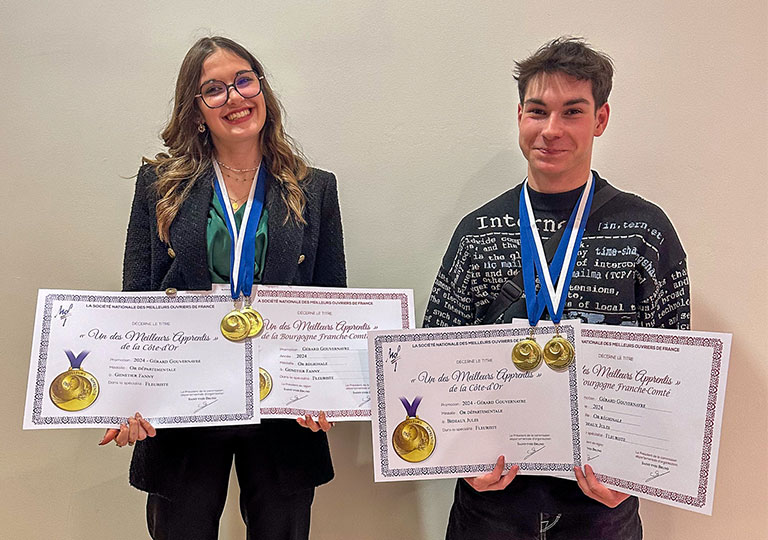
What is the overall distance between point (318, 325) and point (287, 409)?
0.19 meters

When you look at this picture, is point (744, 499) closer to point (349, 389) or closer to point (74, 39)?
point (349, 389)

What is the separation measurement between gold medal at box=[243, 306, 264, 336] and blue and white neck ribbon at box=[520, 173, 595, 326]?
578 millimetres

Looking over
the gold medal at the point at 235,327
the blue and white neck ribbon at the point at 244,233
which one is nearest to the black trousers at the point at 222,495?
the gold medal at the point at 235,327

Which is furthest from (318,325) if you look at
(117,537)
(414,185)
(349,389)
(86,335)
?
(117,537)

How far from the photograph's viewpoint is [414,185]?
6.18ft

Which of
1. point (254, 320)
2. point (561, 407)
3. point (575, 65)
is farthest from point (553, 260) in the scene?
point (254, 320)

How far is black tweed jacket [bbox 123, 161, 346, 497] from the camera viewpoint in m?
1.43

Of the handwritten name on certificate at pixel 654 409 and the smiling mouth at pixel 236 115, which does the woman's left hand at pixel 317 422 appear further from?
the smiling mouth at pixel 236 115

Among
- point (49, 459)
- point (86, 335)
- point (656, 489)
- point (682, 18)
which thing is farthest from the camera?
point (49, 459)

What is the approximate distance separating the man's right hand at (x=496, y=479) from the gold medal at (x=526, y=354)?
0.20m

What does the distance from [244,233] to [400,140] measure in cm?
65
